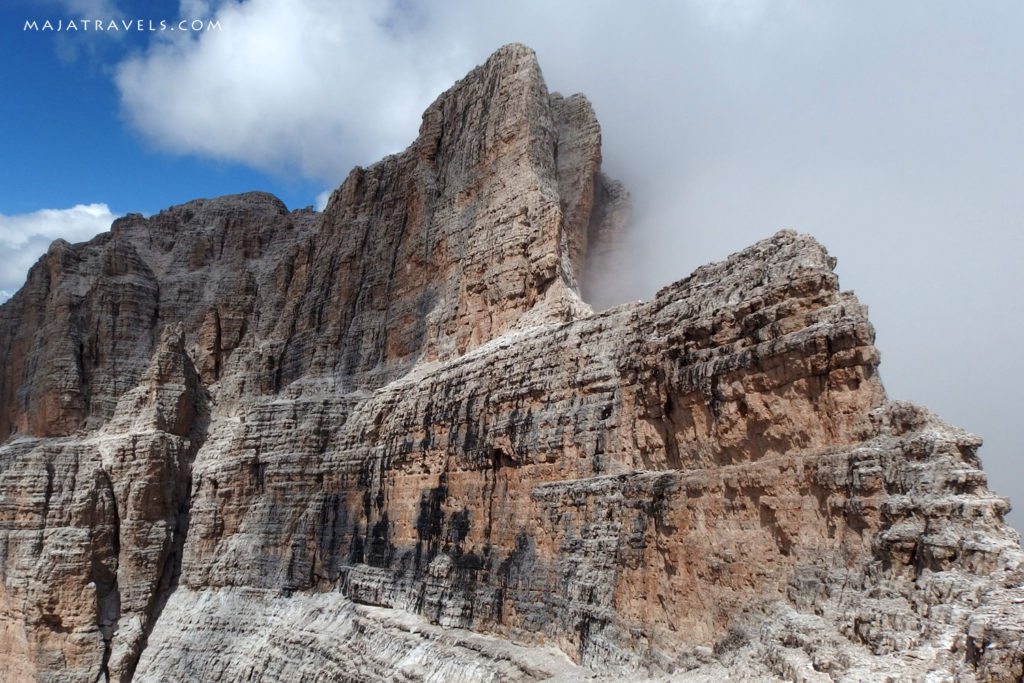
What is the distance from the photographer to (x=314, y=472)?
2866 cm

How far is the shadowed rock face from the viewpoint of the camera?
11352mm

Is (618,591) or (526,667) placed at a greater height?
(618,591)

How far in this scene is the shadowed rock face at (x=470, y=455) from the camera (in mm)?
11352

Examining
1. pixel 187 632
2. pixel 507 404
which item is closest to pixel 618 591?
pixel 507 404

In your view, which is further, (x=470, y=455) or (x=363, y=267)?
(x=363, y=267)

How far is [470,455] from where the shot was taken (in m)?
21.4

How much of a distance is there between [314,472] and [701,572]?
17.7 m

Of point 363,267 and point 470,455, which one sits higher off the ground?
point 363,267

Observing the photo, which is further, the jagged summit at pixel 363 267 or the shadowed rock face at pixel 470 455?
the jagged summit at pixel 363 267

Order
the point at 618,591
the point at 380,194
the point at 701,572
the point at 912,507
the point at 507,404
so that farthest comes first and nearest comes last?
the point at 380,194 → the point at 507,404 → the point at 618,591 → the point at 701,572 → the point at 912,507

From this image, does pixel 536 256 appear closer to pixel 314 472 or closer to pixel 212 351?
pixel 314 472

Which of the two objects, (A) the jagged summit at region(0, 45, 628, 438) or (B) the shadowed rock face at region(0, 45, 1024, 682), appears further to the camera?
(A) the jagged summit at region(0, 45, 628, 438)

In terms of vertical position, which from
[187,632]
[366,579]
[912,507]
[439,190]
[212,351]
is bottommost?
[187,632]

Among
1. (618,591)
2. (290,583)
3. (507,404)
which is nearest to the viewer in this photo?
(618,591)
